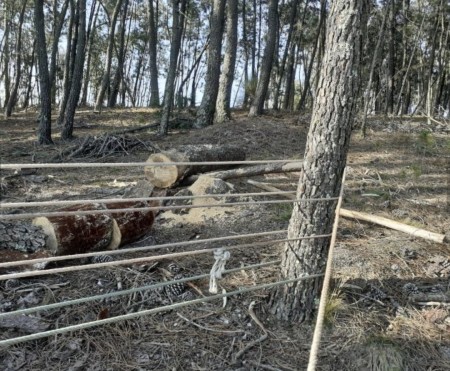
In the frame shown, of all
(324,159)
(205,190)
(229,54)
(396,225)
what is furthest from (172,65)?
(324,159)

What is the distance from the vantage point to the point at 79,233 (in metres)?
4.13

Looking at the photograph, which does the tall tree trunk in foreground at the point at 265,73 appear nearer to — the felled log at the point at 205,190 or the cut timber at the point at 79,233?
the felled log at the point at 205,190

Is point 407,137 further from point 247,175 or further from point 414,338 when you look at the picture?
point 414,338

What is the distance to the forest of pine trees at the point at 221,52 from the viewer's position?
1076cm

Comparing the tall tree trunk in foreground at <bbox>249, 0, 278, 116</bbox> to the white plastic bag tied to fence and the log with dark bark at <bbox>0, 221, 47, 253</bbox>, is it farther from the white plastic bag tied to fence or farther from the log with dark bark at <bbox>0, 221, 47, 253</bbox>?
the white plastic bag tied to fence

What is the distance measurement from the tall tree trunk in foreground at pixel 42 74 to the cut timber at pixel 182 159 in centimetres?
487

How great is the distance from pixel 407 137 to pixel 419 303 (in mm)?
6820

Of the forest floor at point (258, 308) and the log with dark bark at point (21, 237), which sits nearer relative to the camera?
the forest floor at point (258, 308)

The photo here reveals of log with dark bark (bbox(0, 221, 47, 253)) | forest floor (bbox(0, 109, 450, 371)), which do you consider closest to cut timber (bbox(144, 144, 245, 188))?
forest floor (bbox(0, 109, 450, 371))

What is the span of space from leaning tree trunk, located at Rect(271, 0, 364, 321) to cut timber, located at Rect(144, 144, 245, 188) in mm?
2681

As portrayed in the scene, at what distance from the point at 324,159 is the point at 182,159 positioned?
3.71 meters

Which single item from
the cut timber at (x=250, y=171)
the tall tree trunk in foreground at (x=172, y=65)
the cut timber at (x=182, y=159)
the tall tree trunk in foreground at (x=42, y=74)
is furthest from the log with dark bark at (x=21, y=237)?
the tall tree trunk in foreground at (x=172, y=65)

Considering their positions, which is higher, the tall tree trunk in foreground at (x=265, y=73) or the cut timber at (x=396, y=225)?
the tall tree trunk in foreground at (x=265, y=73)

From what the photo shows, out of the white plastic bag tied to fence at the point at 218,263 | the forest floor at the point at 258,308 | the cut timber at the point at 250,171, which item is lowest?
the forest floor at the point at 258,308
